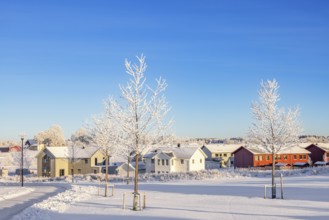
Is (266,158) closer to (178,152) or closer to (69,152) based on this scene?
(178,152)

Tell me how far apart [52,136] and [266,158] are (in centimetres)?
9795

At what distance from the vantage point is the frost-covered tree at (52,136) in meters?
162

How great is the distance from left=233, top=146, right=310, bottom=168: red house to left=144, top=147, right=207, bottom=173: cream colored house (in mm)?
15442

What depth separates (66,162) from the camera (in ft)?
281

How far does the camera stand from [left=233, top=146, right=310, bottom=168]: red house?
92.8m

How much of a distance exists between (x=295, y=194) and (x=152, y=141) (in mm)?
15169

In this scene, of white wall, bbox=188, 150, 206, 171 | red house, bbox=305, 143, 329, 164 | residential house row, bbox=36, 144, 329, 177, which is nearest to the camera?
residential house row, bbox=36, 144, 329, 177

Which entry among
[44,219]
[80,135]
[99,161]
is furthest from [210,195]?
[80,135]

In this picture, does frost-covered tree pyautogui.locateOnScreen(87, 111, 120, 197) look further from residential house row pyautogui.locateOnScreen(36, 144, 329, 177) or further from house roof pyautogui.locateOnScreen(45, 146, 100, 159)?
house roof pyautogui.locateOnScreen(45, 146, 100, 159)

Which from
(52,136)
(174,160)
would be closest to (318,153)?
(174,160)

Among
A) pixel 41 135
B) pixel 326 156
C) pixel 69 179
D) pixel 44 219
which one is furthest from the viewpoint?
pixel 41 135

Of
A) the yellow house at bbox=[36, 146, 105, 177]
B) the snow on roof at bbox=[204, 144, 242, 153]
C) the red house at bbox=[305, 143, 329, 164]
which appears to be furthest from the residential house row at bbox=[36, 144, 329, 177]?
the snow on roof at bbox=[204, 144, 242, 153]

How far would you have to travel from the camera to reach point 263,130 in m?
32.5

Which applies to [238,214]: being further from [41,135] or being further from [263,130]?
[41,135]
